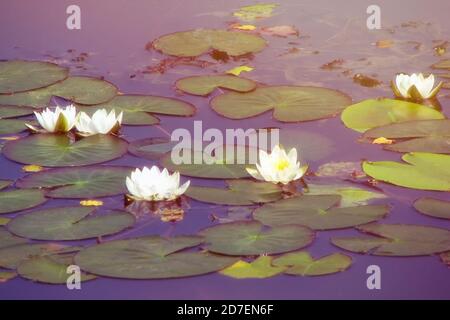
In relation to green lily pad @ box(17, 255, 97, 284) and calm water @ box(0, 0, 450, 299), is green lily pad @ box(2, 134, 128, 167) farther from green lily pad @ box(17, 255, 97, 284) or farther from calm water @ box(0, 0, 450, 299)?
green lily pad @ box(17, 255, 97, 284)

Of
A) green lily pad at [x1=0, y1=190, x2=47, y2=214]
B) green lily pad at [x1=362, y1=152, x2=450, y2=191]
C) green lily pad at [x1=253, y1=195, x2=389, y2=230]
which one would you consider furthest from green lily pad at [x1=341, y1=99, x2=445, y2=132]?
green lily pad at [x1=0, y1=190, x2=47, y2=214]

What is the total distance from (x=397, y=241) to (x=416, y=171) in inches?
20.7

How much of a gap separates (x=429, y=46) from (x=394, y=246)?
2.08 meters

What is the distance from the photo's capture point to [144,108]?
3.79m

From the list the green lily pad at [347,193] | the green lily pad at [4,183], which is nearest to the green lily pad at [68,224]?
the green lily pad at [4,183]

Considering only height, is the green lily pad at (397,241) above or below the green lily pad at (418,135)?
below

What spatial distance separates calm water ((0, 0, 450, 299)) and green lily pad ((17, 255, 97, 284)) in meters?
0.03

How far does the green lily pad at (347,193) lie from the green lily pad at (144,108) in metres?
0.86

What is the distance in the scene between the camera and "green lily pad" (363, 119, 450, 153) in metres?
3.36

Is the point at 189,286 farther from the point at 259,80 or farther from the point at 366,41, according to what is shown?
the point at 366,41

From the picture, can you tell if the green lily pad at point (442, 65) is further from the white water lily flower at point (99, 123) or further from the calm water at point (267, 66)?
the white water lily flower at point (99, 123)

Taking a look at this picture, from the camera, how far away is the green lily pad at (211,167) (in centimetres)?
315

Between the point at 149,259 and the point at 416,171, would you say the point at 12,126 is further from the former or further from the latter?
the point at 416,171
